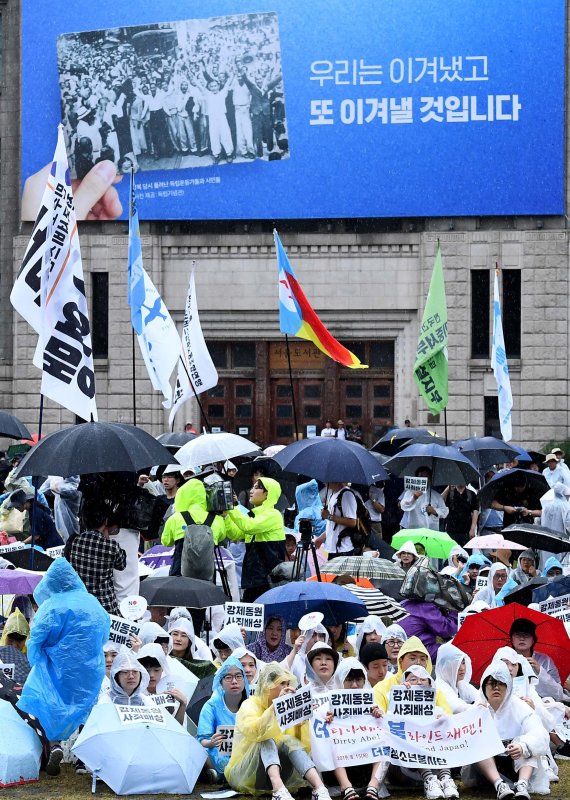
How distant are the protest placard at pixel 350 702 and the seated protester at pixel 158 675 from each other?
1246mm

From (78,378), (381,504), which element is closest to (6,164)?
(381,504)

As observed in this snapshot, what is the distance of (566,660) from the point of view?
439 inches

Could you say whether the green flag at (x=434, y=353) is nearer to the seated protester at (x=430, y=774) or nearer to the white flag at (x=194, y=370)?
the white flag at (x=194, y=370)

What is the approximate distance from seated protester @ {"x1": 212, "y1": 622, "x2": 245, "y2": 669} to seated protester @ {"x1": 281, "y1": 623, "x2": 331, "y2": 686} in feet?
2.11

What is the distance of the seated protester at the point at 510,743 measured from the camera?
31.4 feet

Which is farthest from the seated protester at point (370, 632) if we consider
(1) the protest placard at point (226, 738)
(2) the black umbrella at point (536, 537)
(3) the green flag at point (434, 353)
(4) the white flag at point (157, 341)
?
(3) the green flag at point (434, 353)

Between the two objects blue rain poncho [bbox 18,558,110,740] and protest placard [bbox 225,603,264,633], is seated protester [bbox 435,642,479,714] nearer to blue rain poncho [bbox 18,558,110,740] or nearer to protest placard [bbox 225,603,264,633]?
protest placard [bbox 225,603,264,633]

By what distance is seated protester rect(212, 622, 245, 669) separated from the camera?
10906 mm

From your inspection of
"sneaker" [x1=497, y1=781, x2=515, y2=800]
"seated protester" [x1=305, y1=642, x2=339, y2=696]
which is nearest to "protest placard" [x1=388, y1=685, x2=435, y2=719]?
"seated protester" [x1=305, y1=642, x2=339, y2=696]

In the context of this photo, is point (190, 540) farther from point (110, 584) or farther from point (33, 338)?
point (33, 338)

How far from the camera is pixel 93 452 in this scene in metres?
12.3

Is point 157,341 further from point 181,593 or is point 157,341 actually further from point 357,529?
point 181,593

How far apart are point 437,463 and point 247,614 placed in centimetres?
725

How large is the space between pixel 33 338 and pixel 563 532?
2054 centimetres
